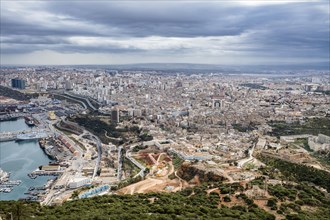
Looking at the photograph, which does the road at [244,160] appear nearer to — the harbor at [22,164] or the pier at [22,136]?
the harbor at [22,164]

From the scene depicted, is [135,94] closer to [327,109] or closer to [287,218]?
[327,109]

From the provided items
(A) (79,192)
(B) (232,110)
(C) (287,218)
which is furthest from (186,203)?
(B) (232,110)

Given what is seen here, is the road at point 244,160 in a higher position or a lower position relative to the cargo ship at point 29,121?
higher

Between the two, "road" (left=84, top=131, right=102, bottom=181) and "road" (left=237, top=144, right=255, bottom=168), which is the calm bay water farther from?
"road" (left=237, top=144, right=255, bottom=168)

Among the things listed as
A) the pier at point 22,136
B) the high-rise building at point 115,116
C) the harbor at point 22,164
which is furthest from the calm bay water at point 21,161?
the high-rise building at point 115,116

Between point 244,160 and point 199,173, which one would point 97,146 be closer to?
point 244,160

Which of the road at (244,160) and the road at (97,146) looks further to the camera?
the road at (97,146)

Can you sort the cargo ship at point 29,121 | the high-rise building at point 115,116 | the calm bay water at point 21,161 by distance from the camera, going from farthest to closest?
the cargo ship at point 29,121, the high-rise building at point 115,116, the calm bay water at point 21,161

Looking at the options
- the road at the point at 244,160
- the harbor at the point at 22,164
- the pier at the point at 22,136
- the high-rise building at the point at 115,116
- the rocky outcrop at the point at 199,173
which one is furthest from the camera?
the high-rise building at the point at 115,116
